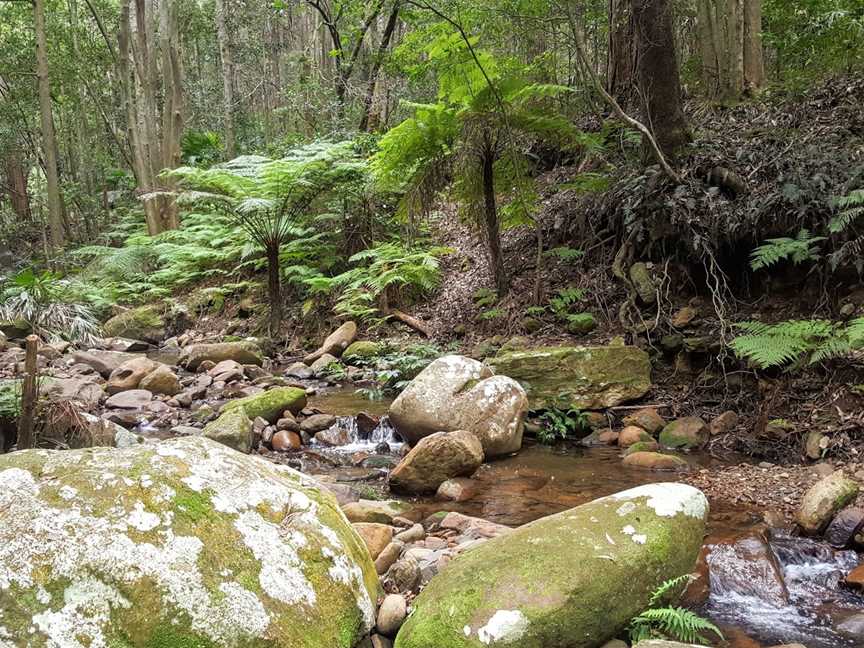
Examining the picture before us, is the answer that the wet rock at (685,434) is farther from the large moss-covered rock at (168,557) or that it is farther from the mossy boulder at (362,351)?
the mossy boulder at (362,351)

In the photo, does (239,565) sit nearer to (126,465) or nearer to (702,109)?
(126,465)

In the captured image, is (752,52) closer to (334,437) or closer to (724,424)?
(724,424)

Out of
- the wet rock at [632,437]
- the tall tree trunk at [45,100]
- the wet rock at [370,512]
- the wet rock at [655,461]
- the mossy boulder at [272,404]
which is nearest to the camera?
the wet rock at [370,512]

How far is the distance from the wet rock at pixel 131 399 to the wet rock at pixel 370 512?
4074 mm

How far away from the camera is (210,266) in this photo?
13.6 metres

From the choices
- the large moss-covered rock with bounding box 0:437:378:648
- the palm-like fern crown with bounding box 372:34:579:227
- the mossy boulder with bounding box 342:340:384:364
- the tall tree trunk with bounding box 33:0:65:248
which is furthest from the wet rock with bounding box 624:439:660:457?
the tall tree trunk with bounding box 33:0:65:248

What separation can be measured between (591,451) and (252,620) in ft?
13.6

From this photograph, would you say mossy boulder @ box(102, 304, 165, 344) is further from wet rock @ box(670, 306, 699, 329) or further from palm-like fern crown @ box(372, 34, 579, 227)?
wet rock @ box(670, 306, 699, 329)

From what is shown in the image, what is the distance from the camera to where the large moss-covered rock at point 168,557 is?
6.35 ft

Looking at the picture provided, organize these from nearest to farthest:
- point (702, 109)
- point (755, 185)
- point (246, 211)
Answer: point (755, 185) → point (702, 109) → point (246, 211)

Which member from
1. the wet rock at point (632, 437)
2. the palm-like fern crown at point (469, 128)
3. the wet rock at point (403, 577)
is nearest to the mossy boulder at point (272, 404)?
the palm-like fern crown at point (469, 128)

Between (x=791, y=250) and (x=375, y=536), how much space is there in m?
4.34

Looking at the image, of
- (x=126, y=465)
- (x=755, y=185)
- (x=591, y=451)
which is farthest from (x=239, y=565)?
(x=755, y=185)

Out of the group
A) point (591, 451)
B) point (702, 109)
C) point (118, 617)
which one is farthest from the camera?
point (702, 109)
